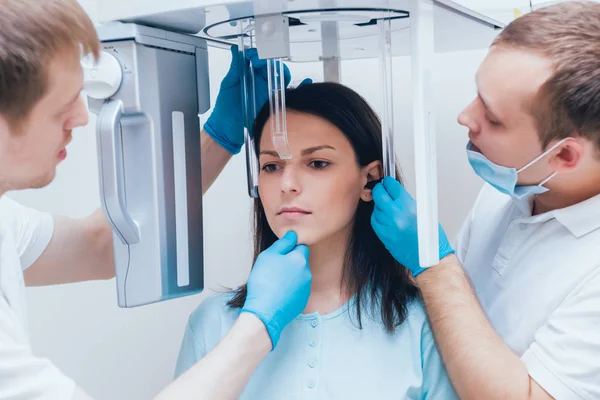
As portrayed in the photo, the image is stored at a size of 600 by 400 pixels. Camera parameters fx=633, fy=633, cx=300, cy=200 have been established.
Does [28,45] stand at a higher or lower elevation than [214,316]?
higher

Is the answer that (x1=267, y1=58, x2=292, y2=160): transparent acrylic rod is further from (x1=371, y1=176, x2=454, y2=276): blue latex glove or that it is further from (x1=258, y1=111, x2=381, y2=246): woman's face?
(x1=371, y1=176, x2=454, y2=276): blue latex glove

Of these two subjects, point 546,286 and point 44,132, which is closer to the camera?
point 44,132

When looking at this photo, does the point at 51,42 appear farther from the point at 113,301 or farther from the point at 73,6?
the point at 113,301

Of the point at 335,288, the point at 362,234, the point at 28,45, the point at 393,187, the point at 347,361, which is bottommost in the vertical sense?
the point at 347,361

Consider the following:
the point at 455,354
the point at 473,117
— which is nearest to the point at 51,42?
the point at 473,117

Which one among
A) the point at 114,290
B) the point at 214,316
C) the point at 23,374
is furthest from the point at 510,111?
the point at 114,290

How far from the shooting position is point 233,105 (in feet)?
5.16

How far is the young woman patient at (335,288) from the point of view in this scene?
1352mm

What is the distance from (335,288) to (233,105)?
1.69 ft

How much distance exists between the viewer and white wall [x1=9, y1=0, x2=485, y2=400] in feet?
6.09

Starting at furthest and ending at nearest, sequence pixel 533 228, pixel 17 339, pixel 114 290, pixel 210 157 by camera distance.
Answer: pixel 114 290 → pixel 210 157 → pixel 533 228 → pixel 17 339

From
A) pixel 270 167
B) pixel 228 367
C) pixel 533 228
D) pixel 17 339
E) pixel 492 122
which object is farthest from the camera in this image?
pixel 270 167

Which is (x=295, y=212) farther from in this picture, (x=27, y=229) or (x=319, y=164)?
(x=27, y=229)

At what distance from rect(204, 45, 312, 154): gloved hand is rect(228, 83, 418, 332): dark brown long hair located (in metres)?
0.05
